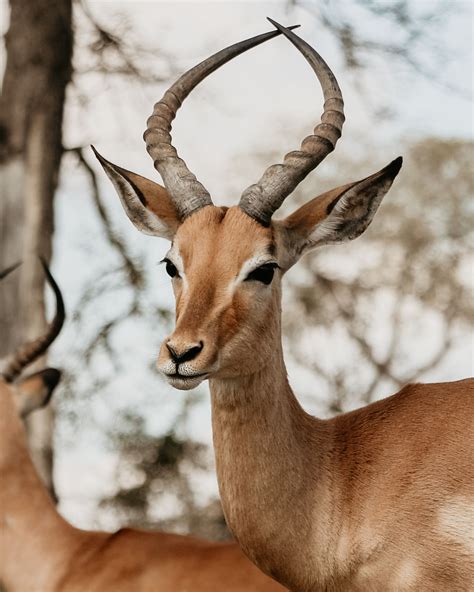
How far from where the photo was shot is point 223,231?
4699 mm

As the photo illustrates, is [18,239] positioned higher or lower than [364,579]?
higher

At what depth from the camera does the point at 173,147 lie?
525 centimetres

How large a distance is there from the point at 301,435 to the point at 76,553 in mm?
2658

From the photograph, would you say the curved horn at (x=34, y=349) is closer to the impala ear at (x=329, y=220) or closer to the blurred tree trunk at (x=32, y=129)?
the impala ear at (x=329, y=220)

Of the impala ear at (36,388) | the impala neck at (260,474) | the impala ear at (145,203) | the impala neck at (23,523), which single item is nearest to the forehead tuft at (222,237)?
the impala ear at (145,203)

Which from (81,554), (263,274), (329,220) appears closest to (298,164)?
(329,220)

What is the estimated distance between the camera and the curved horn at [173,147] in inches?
197

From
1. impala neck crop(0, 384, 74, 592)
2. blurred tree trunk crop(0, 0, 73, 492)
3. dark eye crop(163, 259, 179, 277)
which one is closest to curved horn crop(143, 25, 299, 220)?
dark eye crop(163, 259, 179, 277)

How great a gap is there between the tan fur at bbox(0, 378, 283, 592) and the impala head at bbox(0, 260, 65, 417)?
295 mm

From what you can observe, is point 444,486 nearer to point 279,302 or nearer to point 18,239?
point 279,302

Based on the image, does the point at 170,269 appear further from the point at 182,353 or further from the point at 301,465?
the point at 301,465

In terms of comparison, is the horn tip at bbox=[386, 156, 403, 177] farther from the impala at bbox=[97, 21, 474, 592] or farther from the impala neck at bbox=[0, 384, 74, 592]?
the impala neck at bbox=[0, 384, 74, 592]

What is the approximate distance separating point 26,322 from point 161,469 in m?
2.92

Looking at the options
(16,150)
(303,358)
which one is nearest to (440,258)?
(303,358)
